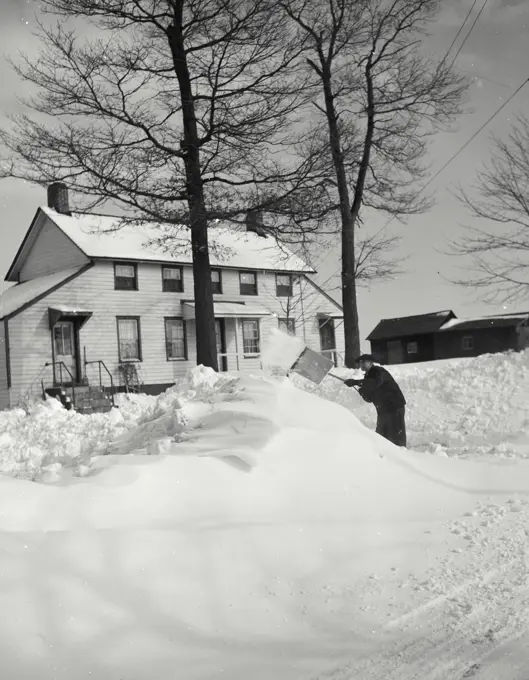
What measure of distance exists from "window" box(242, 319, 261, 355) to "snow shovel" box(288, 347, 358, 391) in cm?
2277

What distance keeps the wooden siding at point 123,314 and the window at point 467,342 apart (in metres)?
16.1

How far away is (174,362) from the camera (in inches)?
1167

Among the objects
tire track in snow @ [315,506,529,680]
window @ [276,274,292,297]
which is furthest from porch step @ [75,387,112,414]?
tire track in snow @ [315,506,529,680]

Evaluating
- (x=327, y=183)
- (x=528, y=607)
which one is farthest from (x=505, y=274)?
(x=528, y=607)

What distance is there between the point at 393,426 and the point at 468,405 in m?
4.36

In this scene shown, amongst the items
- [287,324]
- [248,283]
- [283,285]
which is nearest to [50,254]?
[248,283]

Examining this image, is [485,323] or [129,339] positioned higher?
[485,323]

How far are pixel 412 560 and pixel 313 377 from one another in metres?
4.43

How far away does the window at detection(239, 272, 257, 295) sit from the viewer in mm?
32688

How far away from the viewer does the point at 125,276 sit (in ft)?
94.3

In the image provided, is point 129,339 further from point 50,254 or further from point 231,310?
point 50,254

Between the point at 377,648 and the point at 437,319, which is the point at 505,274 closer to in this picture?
the point at 377,648

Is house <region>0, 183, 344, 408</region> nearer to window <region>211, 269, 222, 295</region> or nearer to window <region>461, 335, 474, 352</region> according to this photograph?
window <region>211, 269, 222, 295</region>

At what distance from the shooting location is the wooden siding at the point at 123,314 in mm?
25484
